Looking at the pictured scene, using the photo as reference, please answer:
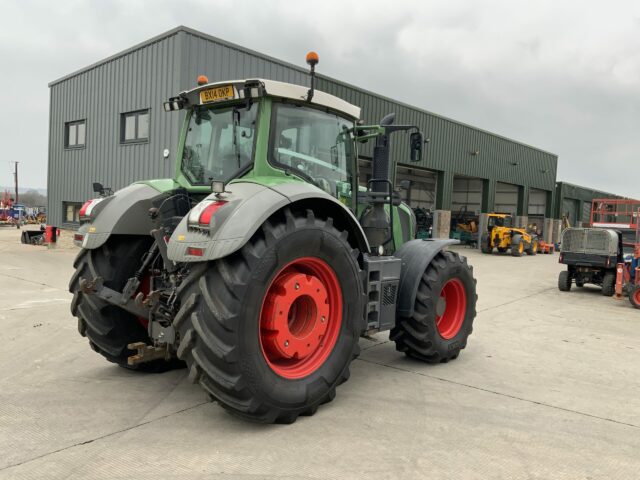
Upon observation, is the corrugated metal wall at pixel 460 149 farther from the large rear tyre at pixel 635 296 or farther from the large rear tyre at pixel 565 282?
the large rear tyre at pixel 635 296

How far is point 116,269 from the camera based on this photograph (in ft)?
13.7

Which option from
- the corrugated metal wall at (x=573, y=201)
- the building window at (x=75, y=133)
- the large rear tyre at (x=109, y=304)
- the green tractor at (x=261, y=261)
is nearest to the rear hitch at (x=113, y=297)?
the green tractor at (x=261, y=261)

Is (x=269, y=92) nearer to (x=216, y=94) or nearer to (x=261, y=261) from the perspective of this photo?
(x=216, y=94)

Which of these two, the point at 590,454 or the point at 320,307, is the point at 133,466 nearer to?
the point at 320,307

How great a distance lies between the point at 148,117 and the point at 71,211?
5.97m

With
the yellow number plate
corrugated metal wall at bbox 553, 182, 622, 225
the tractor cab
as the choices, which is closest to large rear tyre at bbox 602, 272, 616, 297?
the tractor cab

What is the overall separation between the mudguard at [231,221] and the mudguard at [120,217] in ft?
3.25

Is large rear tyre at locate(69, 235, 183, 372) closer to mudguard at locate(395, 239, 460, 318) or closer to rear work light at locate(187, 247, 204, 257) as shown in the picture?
rear work light at locate(187, 247, 204, 257)

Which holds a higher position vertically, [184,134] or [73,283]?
[184,134]

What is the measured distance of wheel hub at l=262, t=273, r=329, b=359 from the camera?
3463 mm

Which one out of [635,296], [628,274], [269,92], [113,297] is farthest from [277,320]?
[628,274]

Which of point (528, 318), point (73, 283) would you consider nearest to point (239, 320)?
point (73, 283)

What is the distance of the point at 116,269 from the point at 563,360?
465cm

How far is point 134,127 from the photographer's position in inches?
574
